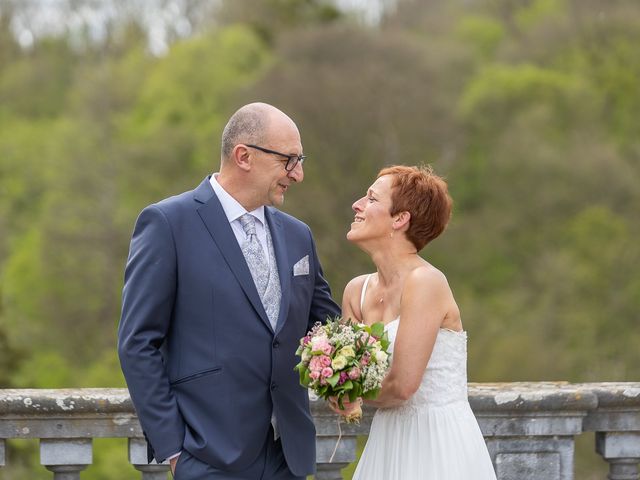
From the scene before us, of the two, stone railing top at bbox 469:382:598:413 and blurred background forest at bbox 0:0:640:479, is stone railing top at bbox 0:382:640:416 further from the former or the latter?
blurred background forest at bbox 0:0:640:479

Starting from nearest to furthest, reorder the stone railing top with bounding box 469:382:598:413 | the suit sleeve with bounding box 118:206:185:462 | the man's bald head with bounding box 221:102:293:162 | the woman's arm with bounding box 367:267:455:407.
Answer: the suit sleeve with bounding box 118:206:185:462 → the man's bald head with bounding box 221:102:293:162 → the woman's arm with bounding box 367:267:455:407 → the stone railing top with bounding box 469:382:598:413

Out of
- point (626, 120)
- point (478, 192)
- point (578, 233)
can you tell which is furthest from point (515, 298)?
point (626, 120)

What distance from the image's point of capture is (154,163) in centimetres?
3006

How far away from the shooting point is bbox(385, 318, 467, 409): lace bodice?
4.25m

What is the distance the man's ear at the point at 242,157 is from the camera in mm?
3982

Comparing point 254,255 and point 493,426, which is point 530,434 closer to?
point 493,426

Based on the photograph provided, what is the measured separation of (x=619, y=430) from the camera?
4668 mm

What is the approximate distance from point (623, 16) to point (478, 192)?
5901 millimetres

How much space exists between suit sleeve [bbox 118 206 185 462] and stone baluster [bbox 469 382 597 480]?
4.57 ft

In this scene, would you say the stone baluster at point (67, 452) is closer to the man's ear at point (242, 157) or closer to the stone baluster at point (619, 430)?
the man's ear at point (242, 157)

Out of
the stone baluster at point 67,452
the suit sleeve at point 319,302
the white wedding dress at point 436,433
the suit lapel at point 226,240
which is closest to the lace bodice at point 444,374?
the white wedding dress at point 436,433

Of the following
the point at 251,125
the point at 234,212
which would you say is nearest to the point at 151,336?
the point at 234,212

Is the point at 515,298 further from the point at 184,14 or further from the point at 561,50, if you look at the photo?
the point at 184,14

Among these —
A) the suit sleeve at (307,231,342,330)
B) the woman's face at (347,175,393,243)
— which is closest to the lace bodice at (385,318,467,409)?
the suit sleeve at (307,231,342,330)
